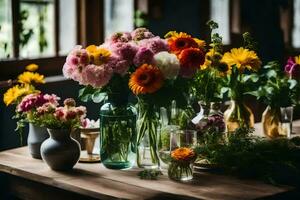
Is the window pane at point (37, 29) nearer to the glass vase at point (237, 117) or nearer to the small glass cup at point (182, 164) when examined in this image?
the glass vase at point (237, 117)

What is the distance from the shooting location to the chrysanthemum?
2.75 metres

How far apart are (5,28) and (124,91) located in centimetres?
225

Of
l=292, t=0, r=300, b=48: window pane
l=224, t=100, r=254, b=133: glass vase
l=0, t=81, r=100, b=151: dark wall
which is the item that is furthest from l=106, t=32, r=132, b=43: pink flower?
l=292, t=0, r=300, b=48: window pane

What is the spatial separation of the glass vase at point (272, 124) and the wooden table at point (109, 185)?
0.66 metres

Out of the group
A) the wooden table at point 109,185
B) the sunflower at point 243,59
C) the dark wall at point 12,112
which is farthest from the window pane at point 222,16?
the wooden table at point 109,185

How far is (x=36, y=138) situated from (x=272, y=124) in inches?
42.6

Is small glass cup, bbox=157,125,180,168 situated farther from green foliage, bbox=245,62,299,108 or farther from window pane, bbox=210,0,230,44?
window pane, bbox=210,0,230,44

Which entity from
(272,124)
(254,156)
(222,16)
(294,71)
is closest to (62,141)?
(254,156)

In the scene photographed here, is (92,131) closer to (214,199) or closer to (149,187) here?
(149,187)

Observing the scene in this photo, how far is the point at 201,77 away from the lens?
304cm

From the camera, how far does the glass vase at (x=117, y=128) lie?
2762 millimetres

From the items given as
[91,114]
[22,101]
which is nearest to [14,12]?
[91,114]

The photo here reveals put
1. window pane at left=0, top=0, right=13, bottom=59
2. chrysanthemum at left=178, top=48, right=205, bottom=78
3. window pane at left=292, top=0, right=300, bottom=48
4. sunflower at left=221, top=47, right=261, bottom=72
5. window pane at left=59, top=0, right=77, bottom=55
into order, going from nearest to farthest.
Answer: chrysanthemum at left=178, top=48, right=205, bottom=78, sunflower at left=221, top=47, right=261, bottom=72, window pane at left=0, top=0, right=13, bottom=59, window pane at left=59, top=0, right=77, bottom=55, window pane at left=292, top=0, right=300, bottom=48

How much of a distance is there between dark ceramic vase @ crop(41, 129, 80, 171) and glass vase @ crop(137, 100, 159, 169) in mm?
242
